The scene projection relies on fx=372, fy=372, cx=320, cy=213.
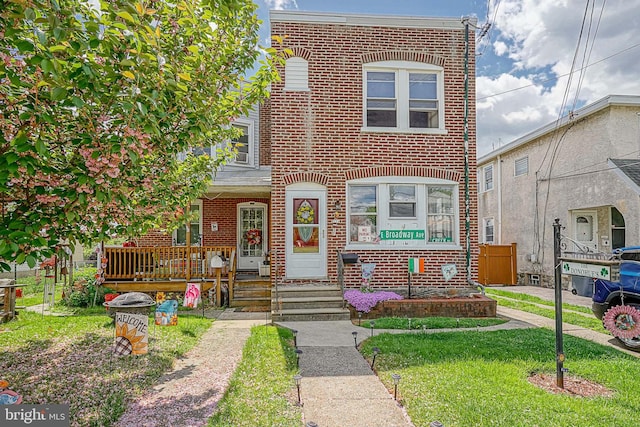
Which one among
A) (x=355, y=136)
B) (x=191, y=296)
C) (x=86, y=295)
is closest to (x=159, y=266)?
(x=191, y=296)

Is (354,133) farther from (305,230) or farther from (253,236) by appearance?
(253,236)

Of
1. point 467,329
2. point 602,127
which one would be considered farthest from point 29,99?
point 602,127

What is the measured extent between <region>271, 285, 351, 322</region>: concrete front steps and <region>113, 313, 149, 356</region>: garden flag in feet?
11.3

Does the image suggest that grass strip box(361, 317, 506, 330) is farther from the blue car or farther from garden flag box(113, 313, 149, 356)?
garden flag box(113, 313, 149, 356)

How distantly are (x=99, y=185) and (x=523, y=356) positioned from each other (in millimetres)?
5990

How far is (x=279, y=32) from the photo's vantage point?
996 cm

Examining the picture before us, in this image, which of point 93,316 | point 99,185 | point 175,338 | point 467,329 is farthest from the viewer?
point 93,316

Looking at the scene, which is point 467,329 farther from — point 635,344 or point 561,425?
point 561,425

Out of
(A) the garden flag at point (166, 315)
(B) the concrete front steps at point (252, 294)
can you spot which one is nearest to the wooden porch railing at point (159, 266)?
(B) the concrete front steps at point (252, 294)

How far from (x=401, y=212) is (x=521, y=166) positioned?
9528mm

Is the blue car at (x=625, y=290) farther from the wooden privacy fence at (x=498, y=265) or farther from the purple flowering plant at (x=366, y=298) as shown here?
the wooden privacy fence at (x=498, y=265)

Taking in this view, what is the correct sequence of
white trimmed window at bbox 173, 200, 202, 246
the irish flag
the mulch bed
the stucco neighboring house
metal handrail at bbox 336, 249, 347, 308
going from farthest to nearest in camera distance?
1. white trimmed window at bbox 173, 200, 202, 246
2. the stucco neighboring house
3. the irish flag
4. metal handrail at bbox 336, 249, 347, 308
5. the mulch bed

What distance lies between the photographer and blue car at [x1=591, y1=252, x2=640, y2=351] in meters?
6.34

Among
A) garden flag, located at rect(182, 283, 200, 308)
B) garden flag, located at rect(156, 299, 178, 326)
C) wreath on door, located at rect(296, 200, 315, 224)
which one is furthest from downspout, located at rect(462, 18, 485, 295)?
garden flag, located at rect(156, 299, 178, 326)
